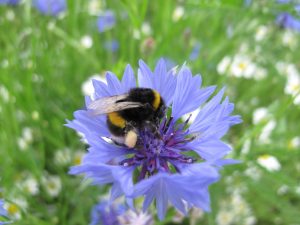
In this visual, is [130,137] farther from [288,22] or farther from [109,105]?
[288,22]

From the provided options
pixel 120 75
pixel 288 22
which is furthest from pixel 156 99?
pixel 288 22

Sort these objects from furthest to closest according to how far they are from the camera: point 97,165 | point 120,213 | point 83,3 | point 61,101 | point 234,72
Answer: point 234,72
point 83,3
point 61,101
point 120,213
point 97,165

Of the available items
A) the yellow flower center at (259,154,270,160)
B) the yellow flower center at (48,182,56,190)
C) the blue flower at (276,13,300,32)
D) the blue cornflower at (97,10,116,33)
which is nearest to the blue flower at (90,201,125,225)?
the yellow flower center at (48,182,56,190)

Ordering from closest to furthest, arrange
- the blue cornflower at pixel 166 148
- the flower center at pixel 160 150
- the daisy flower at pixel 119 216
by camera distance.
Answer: the blue cornflower at pixel 166 148
the flower center at pixel 160 150
the daisy flower at pixel 119 216

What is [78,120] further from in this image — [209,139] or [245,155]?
[245,155]

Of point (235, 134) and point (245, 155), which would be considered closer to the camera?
point (245, 155)

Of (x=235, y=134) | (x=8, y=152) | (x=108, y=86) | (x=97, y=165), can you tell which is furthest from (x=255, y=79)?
(x=97, y=165)

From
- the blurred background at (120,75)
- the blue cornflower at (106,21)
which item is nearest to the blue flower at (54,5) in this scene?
the blurred background at (120,75)

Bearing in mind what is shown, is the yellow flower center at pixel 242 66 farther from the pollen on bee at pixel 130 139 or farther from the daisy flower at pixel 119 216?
the pollen on bee at pixel 130 139
